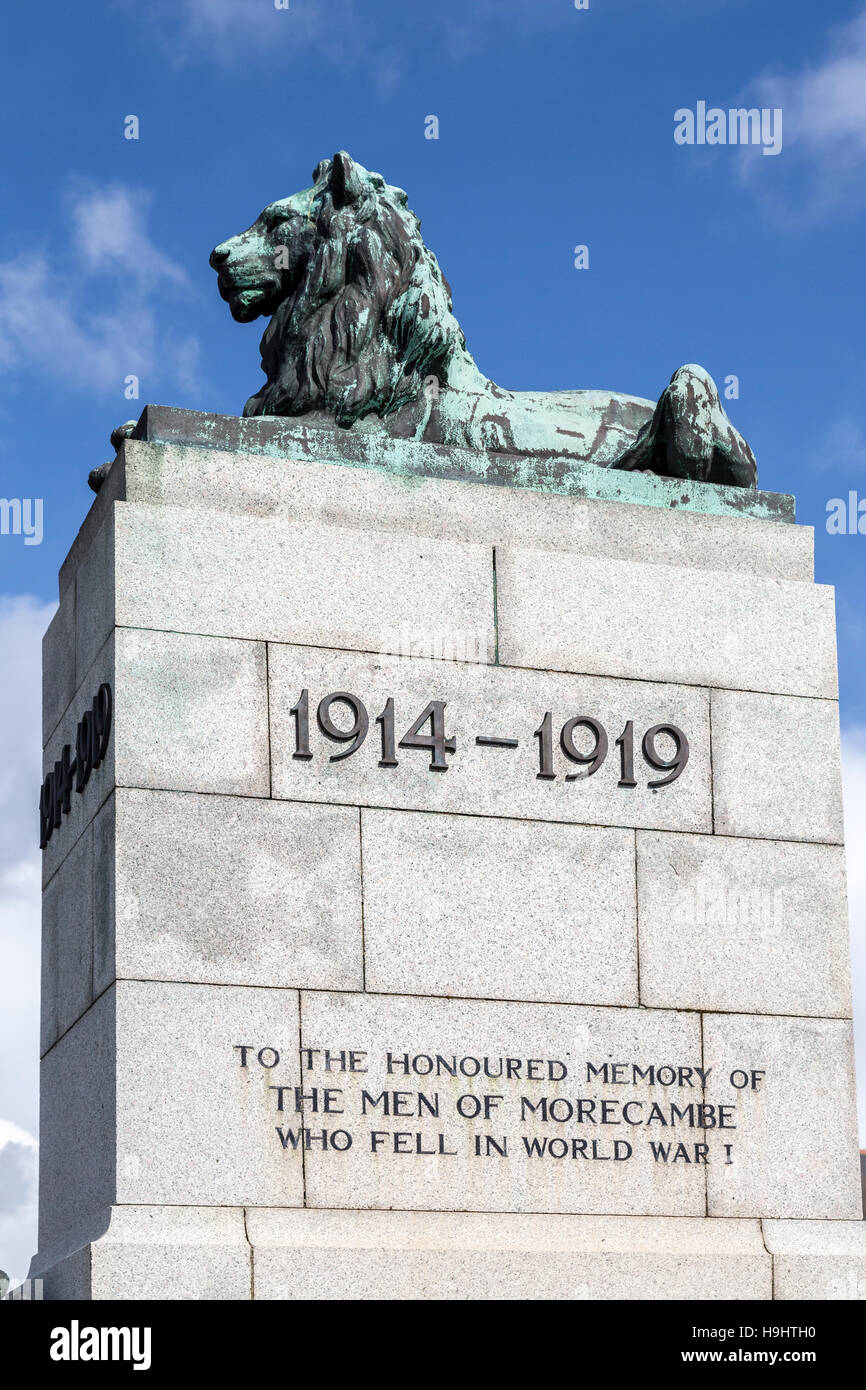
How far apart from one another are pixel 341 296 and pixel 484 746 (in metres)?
3.61

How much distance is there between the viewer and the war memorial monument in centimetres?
1202

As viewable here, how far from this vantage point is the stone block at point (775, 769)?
13.7 metres

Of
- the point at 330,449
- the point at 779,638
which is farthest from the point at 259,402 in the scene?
the point at 779,638

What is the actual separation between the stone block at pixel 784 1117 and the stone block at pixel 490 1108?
0.20m

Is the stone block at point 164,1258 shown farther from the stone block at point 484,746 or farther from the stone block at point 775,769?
the stone block at point 775,769

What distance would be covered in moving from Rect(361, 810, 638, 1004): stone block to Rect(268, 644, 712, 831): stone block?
14 centimetres

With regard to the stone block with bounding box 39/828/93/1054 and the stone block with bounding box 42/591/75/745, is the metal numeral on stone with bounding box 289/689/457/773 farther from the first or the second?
the stone block with bounding box 42/591/75/745

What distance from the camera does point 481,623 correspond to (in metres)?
13.4

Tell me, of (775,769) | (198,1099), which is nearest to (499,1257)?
(198,1099)

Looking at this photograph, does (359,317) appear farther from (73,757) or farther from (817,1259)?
(817,1259)

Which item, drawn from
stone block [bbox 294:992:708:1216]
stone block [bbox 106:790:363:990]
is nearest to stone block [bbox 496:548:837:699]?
stone block [bbox 106:790:363:990]
